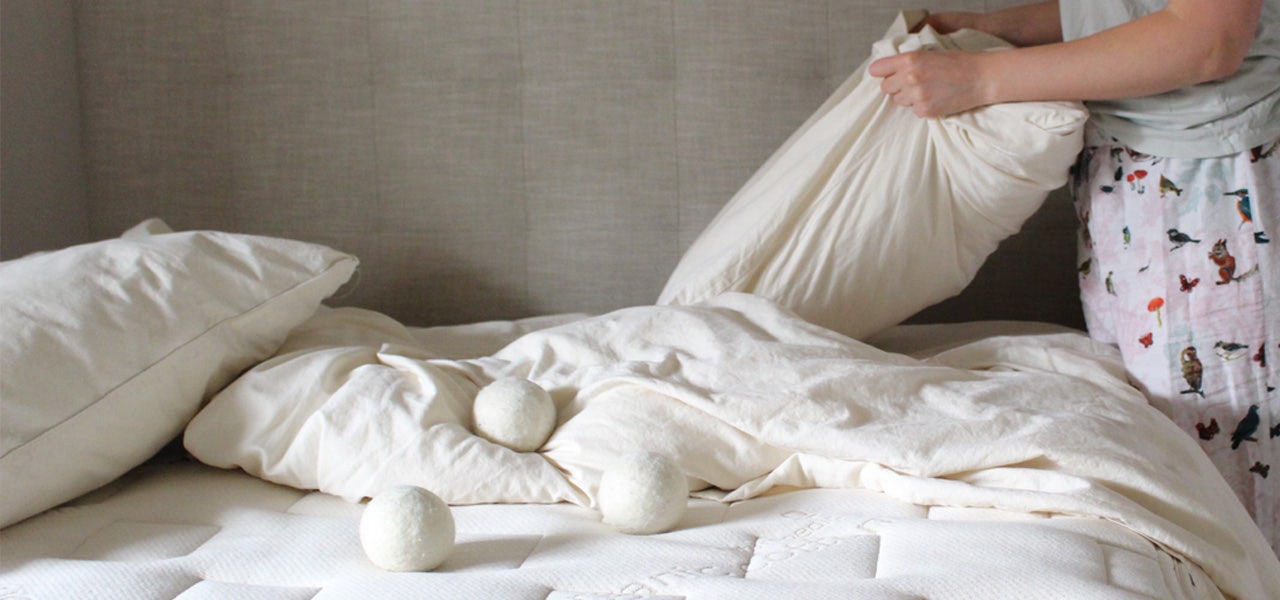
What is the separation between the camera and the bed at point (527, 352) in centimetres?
108

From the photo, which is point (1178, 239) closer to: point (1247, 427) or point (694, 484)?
point (1247, 427)

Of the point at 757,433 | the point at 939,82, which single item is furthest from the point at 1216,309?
the point at 757,433

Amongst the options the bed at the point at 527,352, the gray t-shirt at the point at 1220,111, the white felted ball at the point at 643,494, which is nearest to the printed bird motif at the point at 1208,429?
the bed at the point at 527,352

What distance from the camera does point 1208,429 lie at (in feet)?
4.99

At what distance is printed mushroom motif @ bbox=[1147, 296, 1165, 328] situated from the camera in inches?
60.0

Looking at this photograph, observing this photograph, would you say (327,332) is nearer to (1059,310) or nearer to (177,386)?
(177,386)

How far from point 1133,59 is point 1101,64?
0.04 m

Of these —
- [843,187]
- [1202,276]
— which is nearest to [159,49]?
[843,187]

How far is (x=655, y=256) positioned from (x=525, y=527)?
0.99m

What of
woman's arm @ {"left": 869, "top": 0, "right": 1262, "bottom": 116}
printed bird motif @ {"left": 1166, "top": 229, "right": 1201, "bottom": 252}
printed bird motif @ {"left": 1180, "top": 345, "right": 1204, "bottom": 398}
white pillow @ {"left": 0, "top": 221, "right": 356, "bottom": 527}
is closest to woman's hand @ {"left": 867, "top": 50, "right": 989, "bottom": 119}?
woman's arm @ {"left": 869, "top": 0, "right": 1262, "bottom": 116}

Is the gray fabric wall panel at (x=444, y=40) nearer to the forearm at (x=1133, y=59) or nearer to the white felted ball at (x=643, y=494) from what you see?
the forearm at (x=1133, y=59)

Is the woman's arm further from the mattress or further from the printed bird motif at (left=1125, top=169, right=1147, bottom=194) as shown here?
the mattress

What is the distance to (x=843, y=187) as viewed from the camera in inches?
65.1

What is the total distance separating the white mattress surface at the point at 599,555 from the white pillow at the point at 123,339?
0.06 metres
